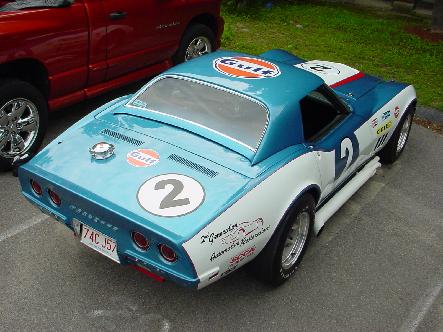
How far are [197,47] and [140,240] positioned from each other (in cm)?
446

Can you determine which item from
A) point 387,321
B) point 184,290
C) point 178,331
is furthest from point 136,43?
point 387,321

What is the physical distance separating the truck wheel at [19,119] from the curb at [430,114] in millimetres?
4760

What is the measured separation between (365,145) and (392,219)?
2.45ft

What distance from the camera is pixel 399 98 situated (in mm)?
5117

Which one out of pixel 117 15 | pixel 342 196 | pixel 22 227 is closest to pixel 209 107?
Result: pixel 342 196

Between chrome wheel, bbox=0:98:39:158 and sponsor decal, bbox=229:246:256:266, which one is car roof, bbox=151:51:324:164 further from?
chrome wheel, bbox=0:98:39:158

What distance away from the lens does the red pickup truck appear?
184 inches

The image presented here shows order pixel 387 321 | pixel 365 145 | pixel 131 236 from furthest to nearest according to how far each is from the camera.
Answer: pixel 365 145
pixel 387 321
pixel 131 236

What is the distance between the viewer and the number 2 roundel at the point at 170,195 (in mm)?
2953

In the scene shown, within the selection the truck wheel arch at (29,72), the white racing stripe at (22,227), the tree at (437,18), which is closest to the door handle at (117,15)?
the truck wheel arch at (29,72)

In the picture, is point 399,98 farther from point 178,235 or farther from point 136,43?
point 178,235

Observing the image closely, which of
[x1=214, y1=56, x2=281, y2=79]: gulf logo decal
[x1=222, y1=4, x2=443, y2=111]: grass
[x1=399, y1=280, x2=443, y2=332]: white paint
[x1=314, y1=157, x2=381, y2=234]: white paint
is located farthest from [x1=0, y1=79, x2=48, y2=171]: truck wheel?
[x1=222, y1=4, x2=443, y2=111]: grass

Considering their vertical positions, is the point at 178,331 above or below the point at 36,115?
below

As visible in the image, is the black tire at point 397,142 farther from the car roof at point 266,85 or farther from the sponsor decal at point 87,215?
the sponsor decal at point 87,215
